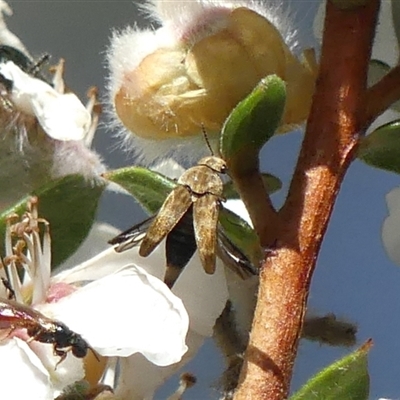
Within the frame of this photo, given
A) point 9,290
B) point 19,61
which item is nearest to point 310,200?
point 9,290

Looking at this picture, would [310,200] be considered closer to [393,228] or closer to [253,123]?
[253,123]

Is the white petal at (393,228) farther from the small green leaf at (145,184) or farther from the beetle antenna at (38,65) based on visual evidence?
the beetle antenna at (38,65)

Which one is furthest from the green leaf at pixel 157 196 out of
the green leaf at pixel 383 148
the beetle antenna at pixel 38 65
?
the beetle antenna at pixel 38 65

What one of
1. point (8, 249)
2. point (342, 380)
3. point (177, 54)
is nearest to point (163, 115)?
point (177, 54)

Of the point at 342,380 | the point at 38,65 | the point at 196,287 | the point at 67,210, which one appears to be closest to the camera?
the point at 342,380

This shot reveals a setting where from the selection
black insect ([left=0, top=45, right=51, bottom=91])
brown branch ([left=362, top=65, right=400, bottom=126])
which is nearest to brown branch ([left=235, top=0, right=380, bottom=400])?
brown branch ([left=362, top=65, right=400, bottom=126])

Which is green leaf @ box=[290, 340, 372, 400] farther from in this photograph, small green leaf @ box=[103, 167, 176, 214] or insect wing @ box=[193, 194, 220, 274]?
small green leaf @ box=[103, 167, 176, 214]
